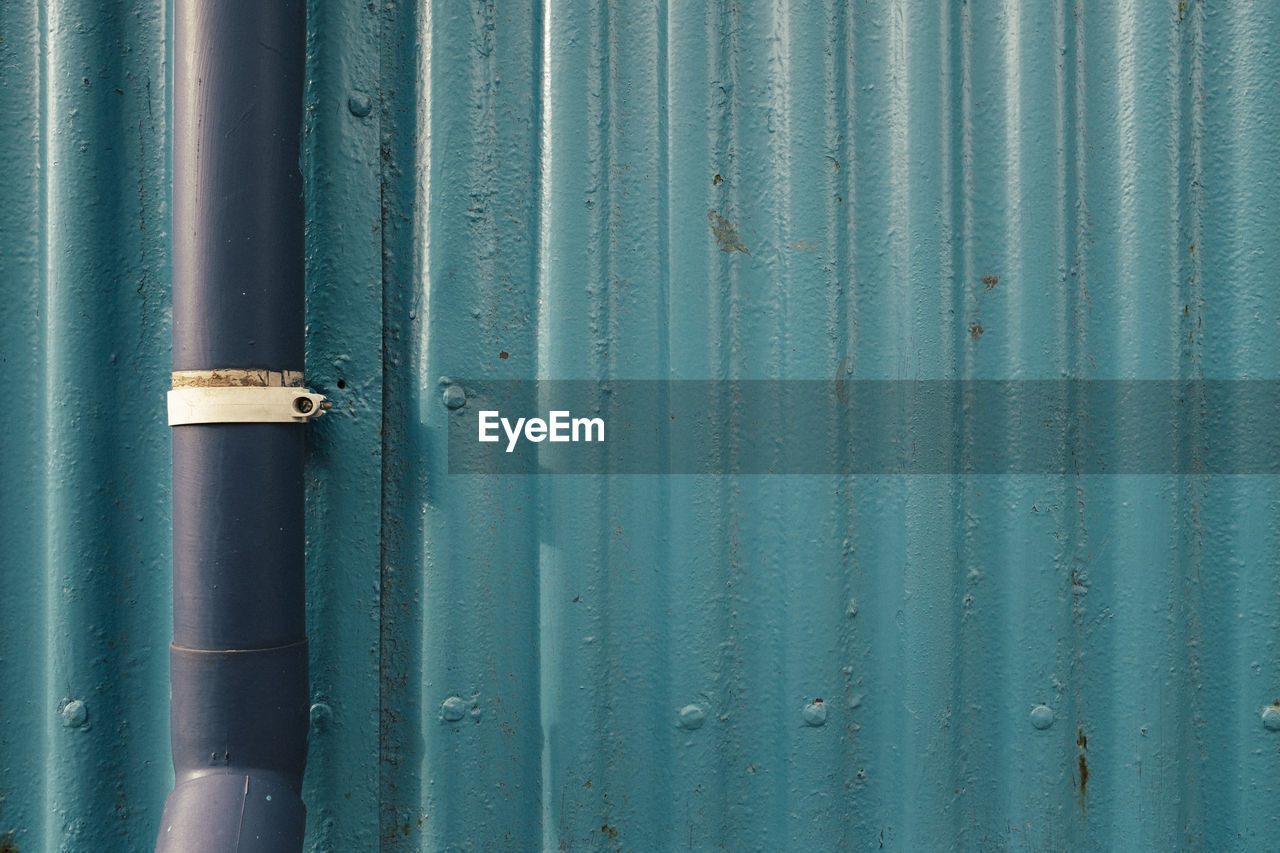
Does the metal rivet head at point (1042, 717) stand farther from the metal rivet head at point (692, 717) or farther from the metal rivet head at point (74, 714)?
the metal rivet head at point (74, 714)

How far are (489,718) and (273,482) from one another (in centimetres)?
56

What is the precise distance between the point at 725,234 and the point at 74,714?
1444 millimetres

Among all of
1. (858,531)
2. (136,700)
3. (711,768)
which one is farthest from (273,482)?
(858,531)

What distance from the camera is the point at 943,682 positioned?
4.54 feet

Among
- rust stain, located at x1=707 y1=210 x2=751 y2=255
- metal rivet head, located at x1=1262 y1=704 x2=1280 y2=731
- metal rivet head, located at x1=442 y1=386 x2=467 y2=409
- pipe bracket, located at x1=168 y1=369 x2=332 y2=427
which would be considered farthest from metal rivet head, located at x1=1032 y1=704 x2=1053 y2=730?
pipe bracket, located at x1=168 y1=369 x2=332 y2=427

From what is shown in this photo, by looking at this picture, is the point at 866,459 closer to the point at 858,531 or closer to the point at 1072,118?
the point at 858,531

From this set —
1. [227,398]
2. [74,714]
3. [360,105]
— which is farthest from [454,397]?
[74,714]

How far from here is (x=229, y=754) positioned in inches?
46.0

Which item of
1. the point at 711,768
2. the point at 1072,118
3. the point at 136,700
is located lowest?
the point at 711,768

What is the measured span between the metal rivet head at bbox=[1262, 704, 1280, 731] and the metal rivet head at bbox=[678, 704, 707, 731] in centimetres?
101

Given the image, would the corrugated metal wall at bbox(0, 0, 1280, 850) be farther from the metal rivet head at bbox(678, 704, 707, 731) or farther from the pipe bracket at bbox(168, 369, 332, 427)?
the pipe bracket at bbox(168, 369, 332, 427)

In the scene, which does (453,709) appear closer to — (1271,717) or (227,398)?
(227,398)

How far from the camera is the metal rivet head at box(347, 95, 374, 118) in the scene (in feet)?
4.56

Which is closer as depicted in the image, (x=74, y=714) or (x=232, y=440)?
(x=232, y=440)
